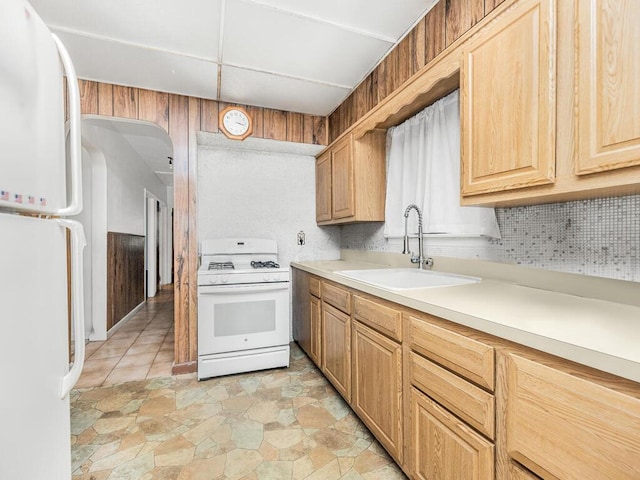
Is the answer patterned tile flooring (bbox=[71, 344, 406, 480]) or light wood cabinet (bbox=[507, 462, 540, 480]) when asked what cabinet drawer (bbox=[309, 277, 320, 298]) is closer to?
patterned tile flooring (bbox=[71, 344, 406, 480])

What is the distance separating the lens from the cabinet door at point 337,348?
1.87m

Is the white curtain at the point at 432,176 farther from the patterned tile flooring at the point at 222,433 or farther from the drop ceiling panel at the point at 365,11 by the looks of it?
the patterned tile flooring at the point at 222,433

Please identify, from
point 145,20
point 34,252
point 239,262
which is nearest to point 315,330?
point 239,262

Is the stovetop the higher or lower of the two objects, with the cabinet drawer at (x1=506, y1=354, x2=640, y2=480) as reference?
higher

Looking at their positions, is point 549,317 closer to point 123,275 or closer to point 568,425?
point 568,425

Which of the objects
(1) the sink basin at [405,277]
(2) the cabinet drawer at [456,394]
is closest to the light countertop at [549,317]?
(2) the cabinet drawer at [456,394]

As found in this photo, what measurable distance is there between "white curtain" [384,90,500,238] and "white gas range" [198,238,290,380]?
1141 millimetres

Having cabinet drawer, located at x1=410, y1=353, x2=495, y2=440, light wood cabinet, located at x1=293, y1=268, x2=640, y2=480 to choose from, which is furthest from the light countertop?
cabinet drawer, located at x1=410, y1=353, x2=495, y2=440

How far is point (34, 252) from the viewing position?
0.78 meters

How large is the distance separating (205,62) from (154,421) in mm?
2433

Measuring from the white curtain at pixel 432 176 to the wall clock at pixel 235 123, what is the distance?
1285 millimetres

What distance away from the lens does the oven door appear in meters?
2.39

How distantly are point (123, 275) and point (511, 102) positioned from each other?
14.8 feet

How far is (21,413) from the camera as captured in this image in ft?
2.33
